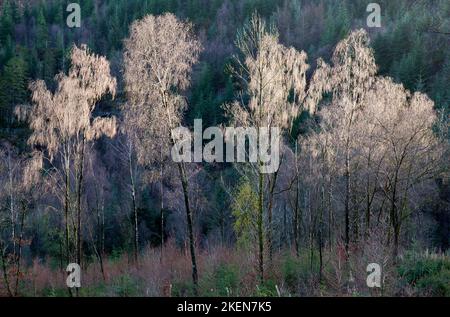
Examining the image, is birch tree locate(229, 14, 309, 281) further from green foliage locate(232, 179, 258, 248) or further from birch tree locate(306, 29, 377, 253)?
birch tree locate(306, 29, 377, 253)

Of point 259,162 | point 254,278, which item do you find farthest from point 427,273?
point 259,162

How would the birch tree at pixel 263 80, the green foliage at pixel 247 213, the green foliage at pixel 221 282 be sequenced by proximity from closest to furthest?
the birch tree at pixel 263 80 → the green foliage at pixel 221 282 → the green foliage at pixel 247 213

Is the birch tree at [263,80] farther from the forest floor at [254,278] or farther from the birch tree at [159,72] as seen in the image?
the birch tree at [159,72]

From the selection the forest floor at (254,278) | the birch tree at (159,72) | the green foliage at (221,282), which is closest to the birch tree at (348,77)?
the forest floor at (254,278)

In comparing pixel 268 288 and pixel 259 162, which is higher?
pixel 259 162

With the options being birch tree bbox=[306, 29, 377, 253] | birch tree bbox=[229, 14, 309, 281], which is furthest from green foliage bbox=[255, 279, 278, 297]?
birch tree bbox=[306, 29, 377, 253]

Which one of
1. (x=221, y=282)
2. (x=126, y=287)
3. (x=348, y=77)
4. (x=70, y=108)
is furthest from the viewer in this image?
(x=348, y=77)

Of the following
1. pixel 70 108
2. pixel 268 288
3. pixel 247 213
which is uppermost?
pixel 70 108

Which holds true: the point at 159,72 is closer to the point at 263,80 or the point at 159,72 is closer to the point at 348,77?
the point at 263,80

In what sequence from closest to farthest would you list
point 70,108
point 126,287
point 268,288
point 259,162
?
point 259,162, point 268,288, point 70,108, point 126,287

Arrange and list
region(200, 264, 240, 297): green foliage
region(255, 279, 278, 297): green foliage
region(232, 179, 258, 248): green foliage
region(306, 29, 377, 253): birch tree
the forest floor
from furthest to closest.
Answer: region(306, 29, 377, 253): birch tree < region(232, 179, 258, 248): green foliage < region(200, 264, 240, 297): green foliage < region(255, 279, 278, 297): green foliage < the forest floor

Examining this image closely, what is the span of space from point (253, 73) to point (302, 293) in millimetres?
7886
